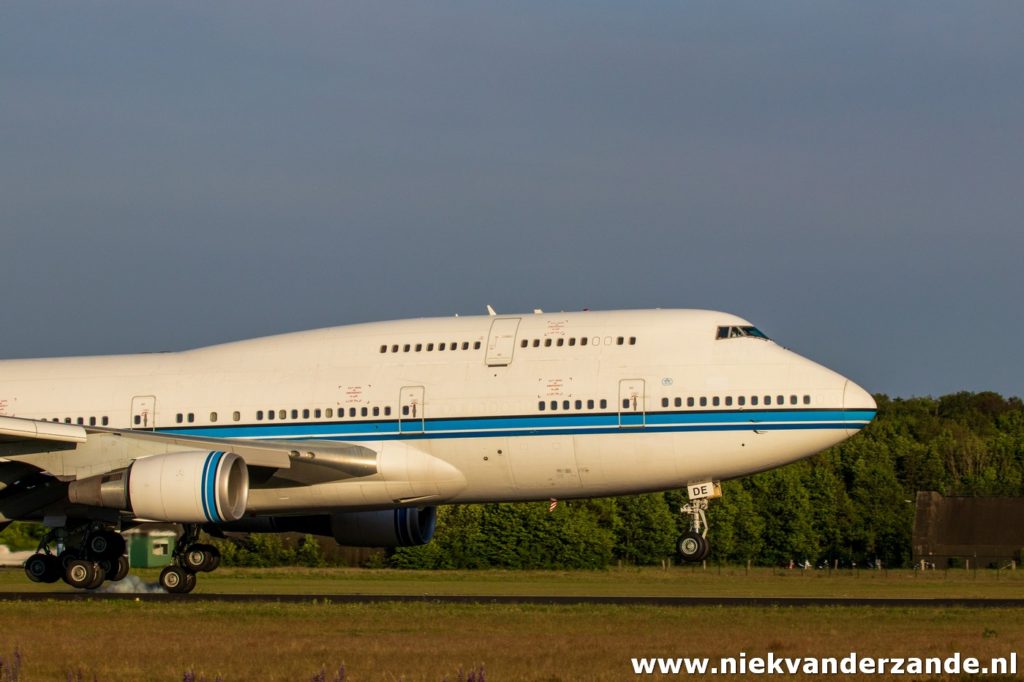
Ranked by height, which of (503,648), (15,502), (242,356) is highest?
(242,356)

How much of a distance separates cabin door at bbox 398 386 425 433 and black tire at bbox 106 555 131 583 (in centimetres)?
716

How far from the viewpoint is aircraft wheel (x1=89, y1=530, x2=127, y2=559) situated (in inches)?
1371

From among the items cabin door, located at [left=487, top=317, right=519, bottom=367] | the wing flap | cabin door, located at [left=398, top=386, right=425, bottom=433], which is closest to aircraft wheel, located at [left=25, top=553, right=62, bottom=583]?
the wing flap

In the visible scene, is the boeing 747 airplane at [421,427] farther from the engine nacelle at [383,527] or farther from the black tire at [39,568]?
the engine nacelle at [383,527]

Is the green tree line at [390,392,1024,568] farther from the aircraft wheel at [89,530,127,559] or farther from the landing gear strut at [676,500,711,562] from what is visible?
the landing gear strut at [676,500,711,562]

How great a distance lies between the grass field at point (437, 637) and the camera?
68.8 feet

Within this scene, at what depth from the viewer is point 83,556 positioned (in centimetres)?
3484

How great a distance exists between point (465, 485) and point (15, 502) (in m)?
9.75

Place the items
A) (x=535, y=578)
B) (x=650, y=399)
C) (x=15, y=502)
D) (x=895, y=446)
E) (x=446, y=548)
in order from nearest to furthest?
1. (x=650, y=399)
2. (x=15, y=502)
3. (x=535, y=578)
4. (x=446, y=548)
5. (x=895, y=446)

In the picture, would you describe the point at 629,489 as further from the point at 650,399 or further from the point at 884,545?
the point at 884,545

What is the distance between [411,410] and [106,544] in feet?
24.4

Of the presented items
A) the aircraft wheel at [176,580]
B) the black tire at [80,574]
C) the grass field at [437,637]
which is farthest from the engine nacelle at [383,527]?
the grass field at [437,637]

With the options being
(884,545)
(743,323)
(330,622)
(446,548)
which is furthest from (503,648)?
(884,545)

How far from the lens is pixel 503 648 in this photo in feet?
74.7
